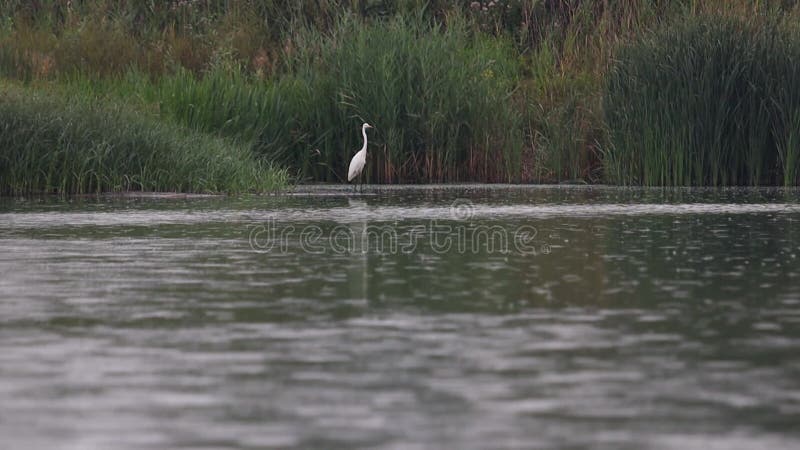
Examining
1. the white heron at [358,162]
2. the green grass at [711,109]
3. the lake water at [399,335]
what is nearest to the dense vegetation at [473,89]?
the green grass at [711,109]

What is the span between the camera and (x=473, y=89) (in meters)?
23.6

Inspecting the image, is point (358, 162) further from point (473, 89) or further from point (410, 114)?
point (473, 89)

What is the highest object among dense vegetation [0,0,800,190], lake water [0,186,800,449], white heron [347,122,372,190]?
dense vegetation [0,0,800,190]

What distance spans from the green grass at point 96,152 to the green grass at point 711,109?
5479 mm

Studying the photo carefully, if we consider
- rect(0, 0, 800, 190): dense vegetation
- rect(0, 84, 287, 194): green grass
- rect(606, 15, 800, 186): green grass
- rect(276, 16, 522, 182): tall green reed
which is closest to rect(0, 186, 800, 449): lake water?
rect(0, 84, 287, 194): green grass

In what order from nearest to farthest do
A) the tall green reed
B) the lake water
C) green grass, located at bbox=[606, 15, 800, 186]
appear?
the lake water → green grass, located at bbox=[606, 15, 800, 186] → the tall green reed

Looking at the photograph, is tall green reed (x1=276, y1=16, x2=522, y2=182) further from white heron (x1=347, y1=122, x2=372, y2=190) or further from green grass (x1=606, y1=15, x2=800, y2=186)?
green grass (x1=606, y1=15, x2=800, y2=186)

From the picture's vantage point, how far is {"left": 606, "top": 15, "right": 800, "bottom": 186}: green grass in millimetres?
21672

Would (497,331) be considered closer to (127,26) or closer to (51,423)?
(51,423)

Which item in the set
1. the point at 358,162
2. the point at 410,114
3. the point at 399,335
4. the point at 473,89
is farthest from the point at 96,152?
the point at 399,335

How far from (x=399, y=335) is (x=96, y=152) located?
12.3 metres

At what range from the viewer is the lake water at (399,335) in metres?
5.59

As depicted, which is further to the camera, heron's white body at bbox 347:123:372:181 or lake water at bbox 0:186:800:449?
heron's white body at bbox 347:123:372:181

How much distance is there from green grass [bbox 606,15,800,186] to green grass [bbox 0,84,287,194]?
5.48 metres
